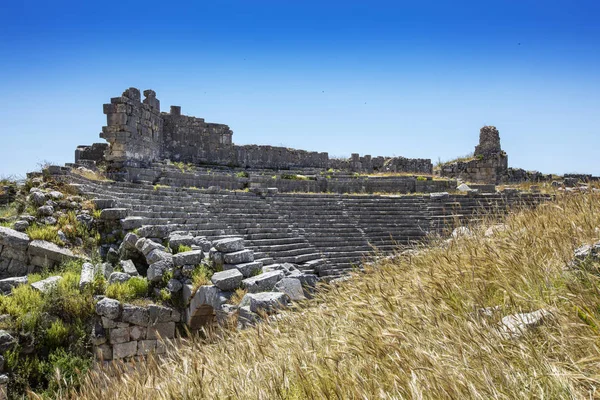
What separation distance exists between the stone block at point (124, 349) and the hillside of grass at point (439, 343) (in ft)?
16.7

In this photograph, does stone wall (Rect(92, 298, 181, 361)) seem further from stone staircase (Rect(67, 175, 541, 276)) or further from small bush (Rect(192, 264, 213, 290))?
stone staircase (Rect(67, 175, 541, 276))

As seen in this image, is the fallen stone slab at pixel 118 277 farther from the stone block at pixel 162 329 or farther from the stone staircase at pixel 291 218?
the stone staircase at pixel 291 218

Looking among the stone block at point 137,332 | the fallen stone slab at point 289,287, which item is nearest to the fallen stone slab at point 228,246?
the fallen stone slab at point 289,287

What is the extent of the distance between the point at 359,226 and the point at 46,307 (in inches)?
436

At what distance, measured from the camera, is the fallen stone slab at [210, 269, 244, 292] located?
882 cm

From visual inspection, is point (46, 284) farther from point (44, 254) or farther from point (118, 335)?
point (118, 335)

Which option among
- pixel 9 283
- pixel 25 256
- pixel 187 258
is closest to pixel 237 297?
pixel 187 258

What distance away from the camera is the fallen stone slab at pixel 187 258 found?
9797 mm

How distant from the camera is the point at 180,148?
2358 centimetres

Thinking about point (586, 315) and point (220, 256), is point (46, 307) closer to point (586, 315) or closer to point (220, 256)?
point (220, 256)

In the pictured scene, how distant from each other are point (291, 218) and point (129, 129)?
6850 millimetres

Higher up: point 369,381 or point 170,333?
point 369,381

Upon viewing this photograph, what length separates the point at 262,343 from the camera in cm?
386

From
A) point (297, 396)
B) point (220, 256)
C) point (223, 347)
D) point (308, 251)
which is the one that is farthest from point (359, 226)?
point (297, 396)
